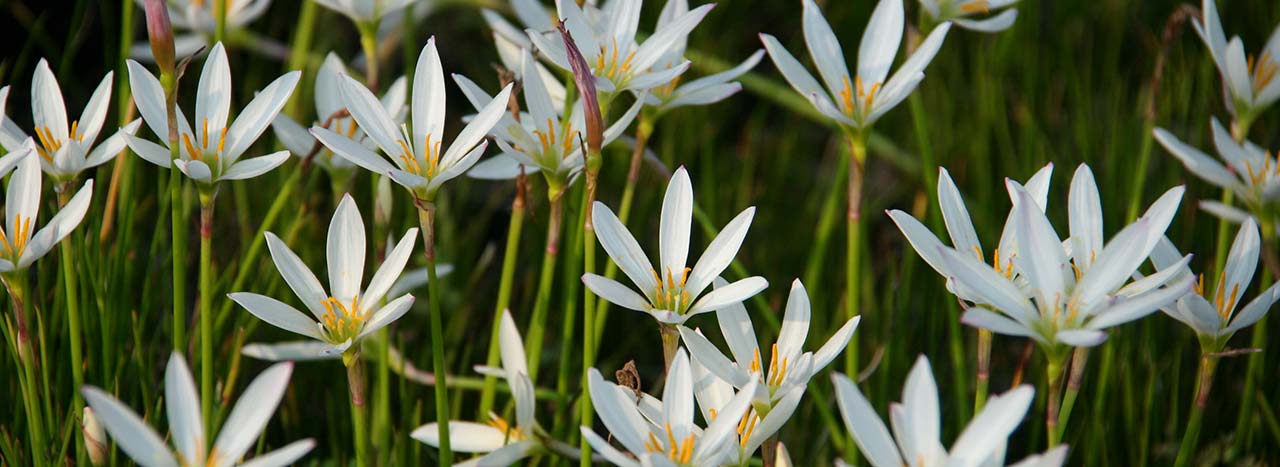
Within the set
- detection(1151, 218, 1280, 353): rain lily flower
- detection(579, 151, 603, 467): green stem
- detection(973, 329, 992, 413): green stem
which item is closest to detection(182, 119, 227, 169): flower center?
detection(579, 151, 603, 467): green stem

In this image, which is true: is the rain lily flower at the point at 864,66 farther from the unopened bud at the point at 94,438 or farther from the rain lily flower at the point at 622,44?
the unopened bud at the point at 94,438

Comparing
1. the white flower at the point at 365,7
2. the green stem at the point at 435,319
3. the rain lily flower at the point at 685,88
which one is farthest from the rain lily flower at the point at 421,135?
the white flower at the point at 365,7

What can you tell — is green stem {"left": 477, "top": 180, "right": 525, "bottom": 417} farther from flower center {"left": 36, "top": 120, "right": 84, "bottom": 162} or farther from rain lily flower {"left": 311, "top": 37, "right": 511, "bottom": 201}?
flower center {"left": 36, "top": 120, "right": 84, "bottom": 162}

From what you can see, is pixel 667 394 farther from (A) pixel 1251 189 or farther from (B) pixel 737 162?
(B) pixel 737 162

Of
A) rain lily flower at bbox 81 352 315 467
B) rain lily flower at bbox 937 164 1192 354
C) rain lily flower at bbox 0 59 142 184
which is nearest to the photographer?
rain lily flower at bbox 81 352 315 467

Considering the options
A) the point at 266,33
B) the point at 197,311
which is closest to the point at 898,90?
the point at 197,311

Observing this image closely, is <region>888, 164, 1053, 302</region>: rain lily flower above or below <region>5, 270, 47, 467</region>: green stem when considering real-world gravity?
above
